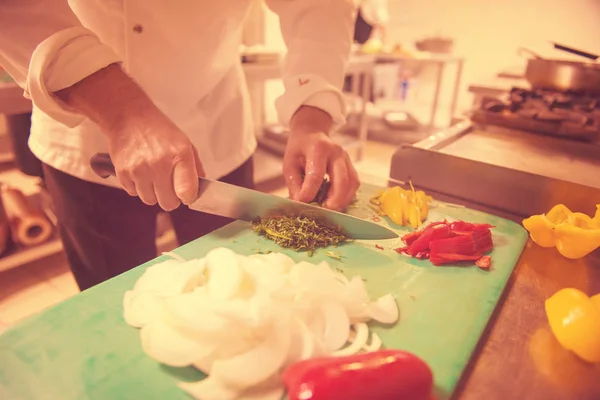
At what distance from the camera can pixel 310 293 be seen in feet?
2.48

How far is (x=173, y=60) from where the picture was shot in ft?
3.86

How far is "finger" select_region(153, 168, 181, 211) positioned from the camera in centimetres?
88

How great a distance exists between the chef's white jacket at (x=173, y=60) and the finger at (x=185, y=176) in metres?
0.26

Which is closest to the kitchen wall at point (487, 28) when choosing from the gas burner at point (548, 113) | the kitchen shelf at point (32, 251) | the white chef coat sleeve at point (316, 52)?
the kitchen shelf at point (32, 251)

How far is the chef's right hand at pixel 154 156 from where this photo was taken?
2.83 feet

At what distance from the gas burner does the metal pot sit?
3 centimetres

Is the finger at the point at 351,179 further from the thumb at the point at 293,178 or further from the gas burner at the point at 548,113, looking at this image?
the gas burner at the point at 548,113

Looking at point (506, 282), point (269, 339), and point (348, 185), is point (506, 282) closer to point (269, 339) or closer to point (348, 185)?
point (348, 185)

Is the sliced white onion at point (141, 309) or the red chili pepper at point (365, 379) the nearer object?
the red chili pepper at point (365, 379)

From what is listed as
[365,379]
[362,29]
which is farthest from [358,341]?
[362,29]

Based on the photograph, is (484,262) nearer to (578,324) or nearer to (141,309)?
(578,324)

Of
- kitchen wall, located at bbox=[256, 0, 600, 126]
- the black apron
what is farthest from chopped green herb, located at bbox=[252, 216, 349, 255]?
the black apron

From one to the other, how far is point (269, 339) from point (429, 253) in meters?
0.49

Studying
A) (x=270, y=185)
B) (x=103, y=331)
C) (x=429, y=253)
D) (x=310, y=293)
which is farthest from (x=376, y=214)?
(x=270, y=185)
